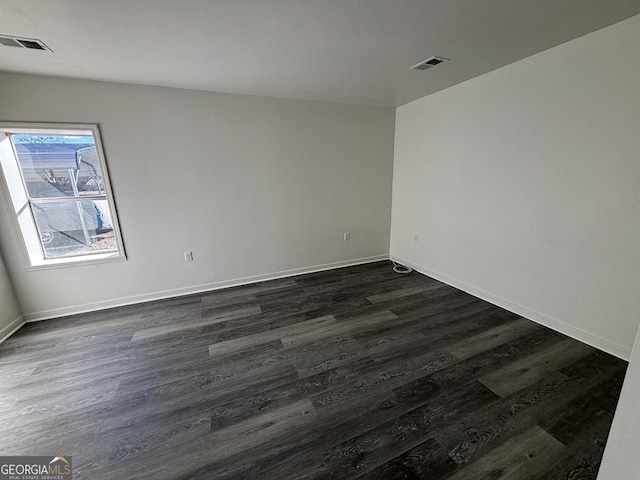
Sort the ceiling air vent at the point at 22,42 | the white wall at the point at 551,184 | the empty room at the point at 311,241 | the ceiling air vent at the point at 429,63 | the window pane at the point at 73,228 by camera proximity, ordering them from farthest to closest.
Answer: the window pane at the point at 73,228
the ceiling air vent at the point at 429,63
the white wall at the point at 551,184
the ceiling air vent at the point at 22,42
the empty room at the point at 311,241

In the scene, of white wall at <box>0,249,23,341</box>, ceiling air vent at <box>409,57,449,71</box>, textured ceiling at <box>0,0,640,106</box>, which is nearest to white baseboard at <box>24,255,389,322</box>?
white wall at <box>0,249,23,341</box>

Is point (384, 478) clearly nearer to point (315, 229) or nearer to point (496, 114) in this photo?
point (315, 229)

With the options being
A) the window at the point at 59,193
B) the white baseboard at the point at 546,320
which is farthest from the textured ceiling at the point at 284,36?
the white baseboard at the point at 546,320

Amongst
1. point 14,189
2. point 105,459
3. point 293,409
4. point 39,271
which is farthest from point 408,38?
point 39,271

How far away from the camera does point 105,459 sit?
1360 mm

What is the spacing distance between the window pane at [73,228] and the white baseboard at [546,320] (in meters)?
4.20

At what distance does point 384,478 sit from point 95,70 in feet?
12.3

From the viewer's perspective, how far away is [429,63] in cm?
234

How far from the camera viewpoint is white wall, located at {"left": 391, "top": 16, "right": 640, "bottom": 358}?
1879 mm

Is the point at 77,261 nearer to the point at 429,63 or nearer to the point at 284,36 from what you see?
the point at 284,36

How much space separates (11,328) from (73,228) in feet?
3.62

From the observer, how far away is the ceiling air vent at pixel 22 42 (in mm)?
1737

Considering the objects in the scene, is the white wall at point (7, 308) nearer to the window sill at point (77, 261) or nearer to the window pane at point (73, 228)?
the window sill at point (77, 261)

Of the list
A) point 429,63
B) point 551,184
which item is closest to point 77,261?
point 429,63
